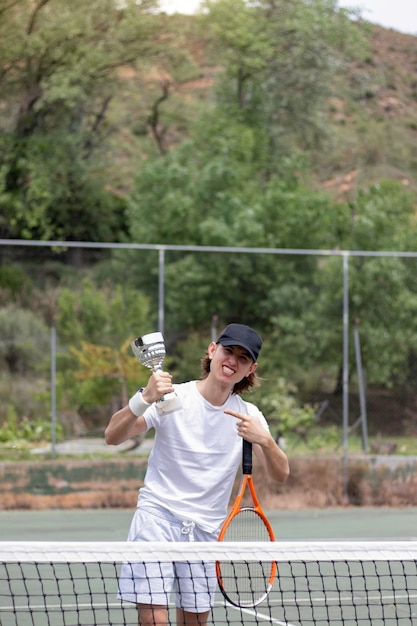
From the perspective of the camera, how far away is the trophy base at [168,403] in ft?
14.1

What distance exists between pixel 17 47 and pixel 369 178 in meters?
22.6

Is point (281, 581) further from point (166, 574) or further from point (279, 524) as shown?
point (166, 574)

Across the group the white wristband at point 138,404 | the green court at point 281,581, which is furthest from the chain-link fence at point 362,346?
the white wristband at point 138,404

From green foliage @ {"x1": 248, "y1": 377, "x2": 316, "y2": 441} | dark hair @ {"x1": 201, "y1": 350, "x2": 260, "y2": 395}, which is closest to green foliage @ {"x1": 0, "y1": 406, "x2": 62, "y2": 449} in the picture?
green foliage @ {"x1": 248, "y1": 377, "x2": 316, "y2": 441}

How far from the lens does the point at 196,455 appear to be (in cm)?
443

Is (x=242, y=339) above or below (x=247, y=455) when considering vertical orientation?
above

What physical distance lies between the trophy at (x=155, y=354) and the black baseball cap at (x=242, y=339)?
233mm

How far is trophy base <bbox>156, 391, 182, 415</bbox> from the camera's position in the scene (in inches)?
170

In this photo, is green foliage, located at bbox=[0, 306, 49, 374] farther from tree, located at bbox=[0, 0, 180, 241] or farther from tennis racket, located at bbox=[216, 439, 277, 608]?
tennis racket, located at bbox=[216, 439, 277, 608]

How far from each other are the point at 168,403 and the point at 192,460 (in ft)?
0.85

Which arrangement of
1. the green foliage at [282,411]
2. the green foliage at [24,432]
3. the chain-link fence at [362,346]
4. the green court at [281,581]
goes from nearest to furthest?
the green court at [281,581] < the green foliage at [24,432] < the green foliage at [282,411] < the chain-link fence at [362,346]

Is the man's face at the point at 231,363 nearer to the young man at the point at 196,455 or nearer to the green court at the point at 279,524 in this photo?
the young man at the point at 196,455

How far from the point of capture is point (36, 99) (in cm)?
2958

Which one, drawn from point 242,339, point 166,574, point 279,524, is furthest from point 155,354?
point 279,524
